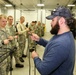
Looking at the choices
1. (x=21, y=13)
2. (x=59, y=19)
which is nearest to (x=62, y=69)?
(x=59, y=19)

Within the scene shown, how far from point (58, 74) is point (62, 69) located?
7cm

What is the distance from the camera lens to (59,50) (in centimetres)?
168

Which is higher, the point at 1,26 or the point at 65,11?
the point at 65,11

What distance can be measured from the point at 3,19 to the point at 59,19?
2.31m

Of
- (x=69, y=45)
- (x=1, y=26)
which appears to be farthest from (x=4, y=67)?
(x=1, y=26)

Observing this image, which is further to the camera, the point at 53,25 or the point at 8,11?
the point at 8,11

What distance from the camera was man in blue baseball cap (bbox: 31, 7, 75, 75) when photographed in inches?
66.7

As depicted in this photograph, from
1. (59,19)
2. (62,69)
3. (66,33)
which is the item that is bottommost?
(62,69)

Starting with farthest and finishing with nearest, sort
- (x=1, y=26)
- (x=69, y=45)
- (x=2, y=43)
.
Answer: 1. (x=1, y=26)
2. (x=2, y=43)
3. (x=69, y=45)

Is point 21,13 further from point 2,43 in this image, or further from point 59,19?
point 59,19

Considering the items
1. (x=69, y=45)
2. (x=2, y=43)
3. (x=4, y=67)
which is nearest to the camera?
(x=69, y=45)

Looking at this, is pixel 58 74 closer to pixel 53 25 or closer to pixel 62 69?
pixel 62 69

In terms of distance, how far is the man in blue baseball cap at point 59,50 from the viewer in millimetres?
1694

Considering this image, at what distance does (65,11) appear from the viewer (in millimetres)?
1836
